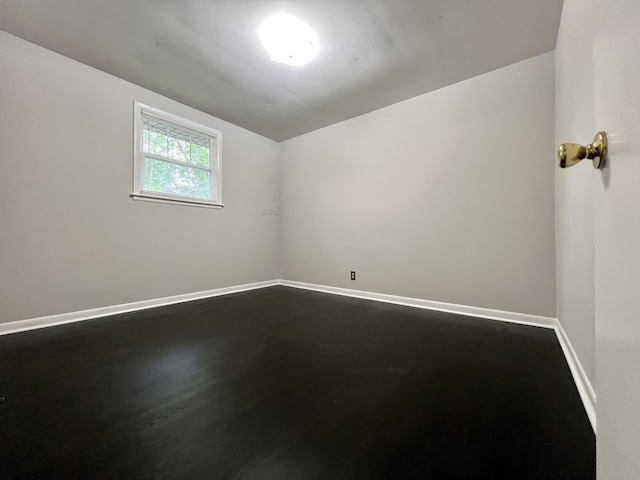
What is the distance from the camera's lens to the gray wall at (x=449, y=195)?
90.6 inches

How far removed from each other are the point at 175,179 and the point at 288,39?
7.06 ft

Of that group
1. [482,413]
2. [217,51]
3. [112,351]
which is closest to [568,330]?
[482,413]

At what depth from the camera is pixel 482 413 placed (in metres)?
1.10

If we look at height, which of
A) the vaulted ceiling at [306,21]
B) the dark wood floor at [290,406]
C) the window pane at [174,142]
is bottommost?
the dark wood floor at [290,406]

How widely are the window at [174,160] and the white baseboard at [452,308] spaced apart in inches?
88.8

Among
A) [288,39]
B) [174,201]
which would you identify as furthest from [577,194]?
[174,201]

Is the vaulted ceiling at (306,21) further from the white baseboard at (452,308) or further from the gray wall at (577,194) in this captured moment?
the white baseboard at (452,308)

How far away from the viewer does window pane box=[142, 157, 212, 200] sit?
2947 mm

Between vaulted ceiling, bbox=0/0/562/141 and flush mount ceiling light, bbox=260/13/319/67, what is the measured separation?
0.06 metres

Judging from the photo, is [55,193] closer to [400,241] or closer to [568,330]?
[400,241]

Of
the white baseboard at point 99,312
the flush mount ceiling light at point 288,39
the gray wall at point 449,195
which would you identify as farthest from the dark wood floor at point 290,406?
the flush mount ceiling light at point 288,39

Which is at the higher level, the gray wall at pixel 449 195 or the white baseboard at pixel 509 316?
the gray wall at pixel 449 195

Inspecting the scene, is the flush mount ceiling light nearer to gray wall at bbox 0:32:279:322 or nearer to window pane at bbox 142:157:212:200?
gray wall at bbox 0:32:279:322

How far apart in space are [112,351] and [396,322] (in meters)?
2.27
